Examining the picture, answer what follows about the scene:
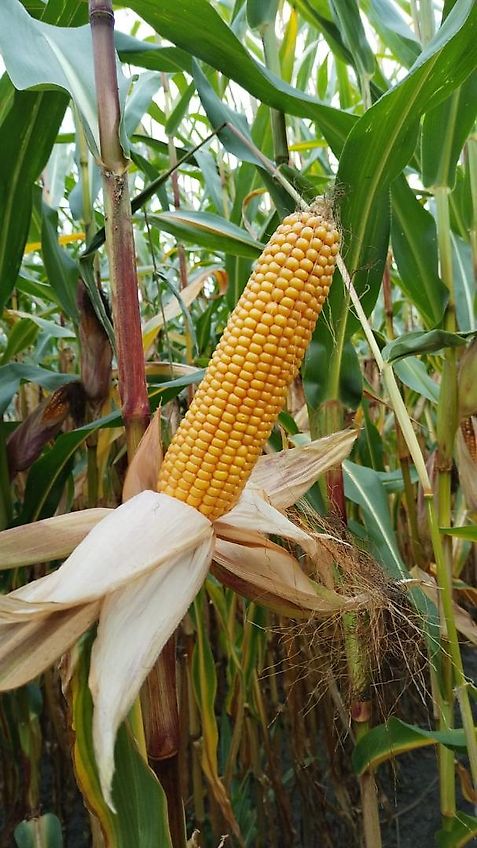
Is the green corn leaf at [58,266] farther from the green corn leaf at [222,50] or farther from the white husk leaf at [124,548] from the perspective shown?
the white husk leaf at [124,548]

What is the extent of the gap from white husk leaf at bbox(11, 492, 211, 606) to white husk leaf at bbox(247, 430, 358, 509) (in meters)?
0.19

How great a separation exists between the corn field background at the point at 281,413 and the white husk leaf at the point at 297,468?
1.0 inches

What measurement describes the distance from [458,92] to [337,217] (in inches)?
19.8

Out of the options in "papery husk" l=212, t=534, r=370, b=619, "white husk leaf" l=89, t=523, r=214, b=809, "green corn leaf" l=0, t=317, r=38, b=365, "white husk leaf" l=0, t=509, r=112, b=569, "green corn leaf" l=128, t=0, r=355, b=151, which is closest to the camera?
"white husk leaf" l=89, t=523, r=214, b=809

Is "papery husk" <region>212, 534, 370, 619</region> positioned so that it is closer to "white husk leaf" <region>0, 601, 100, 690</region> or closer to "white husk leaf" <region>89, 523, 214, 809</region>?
"white husk leaf" <region>89, 523, 214, 809</region>

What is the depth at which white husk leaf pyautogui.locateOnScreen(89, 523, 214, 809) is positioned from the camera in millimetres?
583

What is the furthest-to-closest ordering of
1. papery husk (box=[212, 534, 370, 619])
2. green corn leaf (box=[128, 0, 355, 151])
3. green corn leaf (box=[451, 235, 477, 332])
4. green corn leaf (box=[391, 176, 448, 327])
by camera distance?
green corn leaf (box=[451, 235, 477, 332]) < green corn leaf (box=[391, 176, 448, 327]) < green corn leaf (box=[128, 0, 355, 151]) < papery husk (box=[212, 534, 370, 619])

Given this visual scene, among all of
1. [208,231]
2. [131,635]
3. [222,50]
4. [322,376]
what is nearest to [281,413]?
[322,376]

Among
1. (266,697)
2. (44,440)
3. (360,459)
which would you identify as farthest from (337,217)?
(266,697)

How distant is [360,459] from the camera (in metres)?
1.95

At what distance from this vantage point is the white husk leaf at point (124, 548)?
2.13 ft

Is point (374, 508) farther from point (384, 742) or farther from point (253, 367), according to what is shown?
point (253, 367)

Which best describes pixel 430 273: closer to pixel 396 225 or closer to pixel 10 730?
pixel 396 225

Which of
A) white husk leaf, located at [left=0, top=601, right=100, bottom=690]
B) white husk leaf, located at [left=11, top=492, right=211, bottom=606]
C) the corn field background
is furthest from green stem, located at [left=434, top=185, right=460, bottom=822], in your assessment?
white husk leaf, located at [left=0, top=601, right=100, bottom=690]
